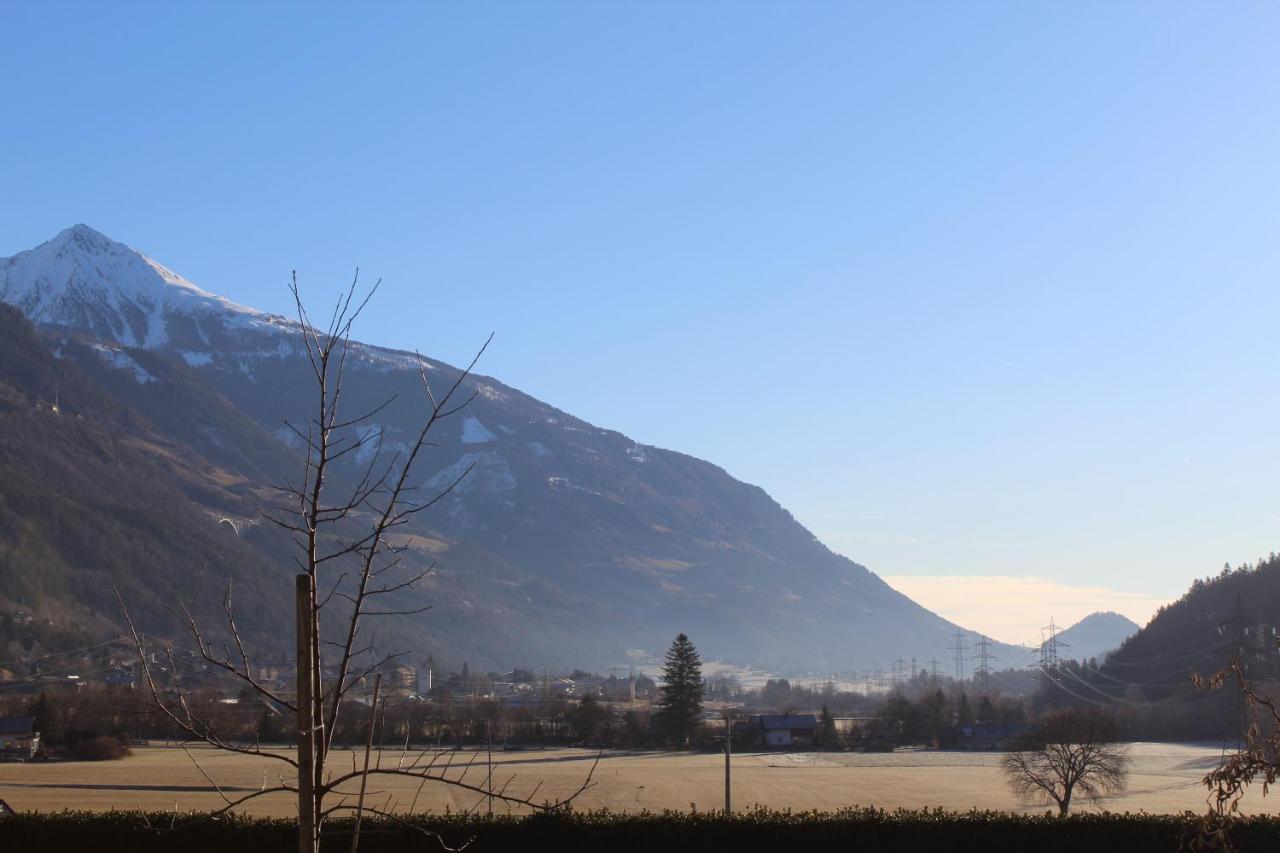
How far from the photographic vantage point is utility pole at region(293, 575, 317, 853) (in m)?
6.37

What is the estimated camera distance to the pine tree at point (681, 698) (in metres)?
89.3

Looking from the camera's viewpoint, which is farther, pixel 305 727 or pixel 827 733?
pixel 827 733

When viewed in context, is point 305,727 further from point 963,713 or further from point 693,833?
point 963,713

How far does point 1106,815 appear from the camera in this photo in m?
26.9

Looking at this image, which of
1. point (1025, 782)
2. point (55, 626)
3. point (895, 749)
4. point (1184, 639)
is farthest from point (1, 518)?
point (1025, 782)

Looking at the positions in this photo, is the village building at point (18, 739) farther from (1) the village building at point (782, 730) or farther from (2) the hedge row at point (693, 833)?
(2) the hedge row at point (693, 833)

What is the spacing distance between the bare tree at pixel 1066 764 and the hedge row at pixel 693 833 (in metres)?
20.4

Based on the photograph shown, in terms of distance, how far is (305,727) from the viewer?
250 inches

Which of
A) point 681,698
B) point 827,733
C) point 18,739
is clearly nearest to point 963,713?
point 827,733

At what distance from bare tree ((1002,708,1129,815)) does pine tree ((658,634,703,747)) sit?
37947 millimetres

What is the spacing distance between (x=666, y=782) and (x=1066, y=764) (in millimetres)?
19176

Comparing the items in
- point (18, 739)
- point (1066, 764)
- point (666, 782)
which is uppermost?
point (1066, 764)

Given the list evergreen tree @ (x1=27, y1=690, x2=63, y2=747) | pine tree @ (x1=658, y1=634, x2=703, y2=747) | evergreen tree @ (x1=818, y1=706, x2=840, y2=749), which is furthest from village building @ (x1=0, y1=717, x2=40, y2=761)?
evergreen tree @ (x1=818, y1=706, x2=840, y2=749)

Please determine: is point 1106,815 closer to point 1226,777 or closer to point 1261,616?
point 1226,777
